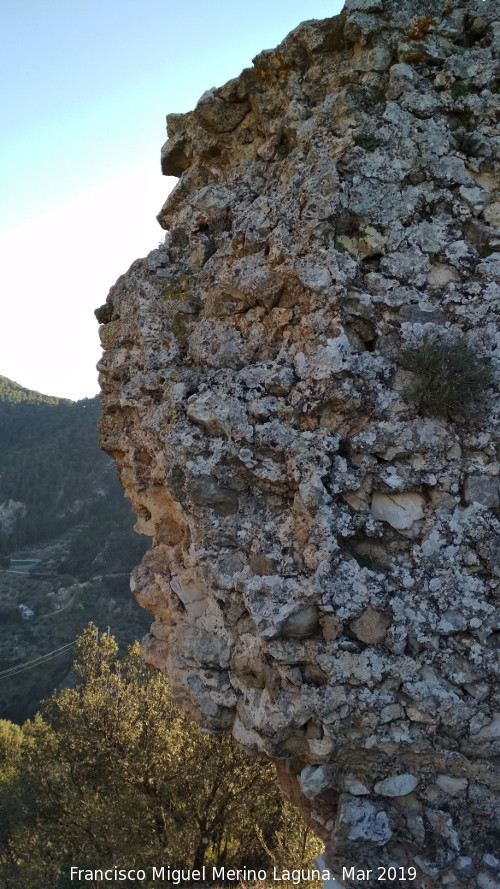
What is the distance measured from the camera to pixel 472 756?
264cm

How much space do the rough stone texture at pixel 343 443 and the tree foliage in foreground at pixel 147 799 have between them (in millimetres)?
4448

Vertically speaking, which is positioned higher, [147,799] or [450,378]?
[450,378]

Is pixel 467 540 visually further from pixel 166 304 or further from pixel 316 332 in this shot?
pixel 166 304

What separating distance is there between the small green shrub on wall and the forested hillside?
84.2ft

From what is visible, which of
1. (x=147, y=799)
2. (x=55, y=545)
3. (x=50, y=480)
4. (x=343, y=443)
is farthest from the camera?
(x=50, y=480)

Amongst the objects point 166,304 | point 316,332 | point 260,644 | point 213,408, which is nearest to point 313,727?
point 260,644

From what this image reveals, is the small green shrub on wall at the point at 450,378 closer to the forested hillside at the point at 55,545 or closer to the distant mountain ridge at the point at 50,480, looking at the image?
the forested hillside at the point at 55,545

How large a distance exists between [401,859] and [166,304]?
3.41 metres

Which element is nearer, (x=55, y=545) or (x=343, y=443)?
(x=343, y=443)

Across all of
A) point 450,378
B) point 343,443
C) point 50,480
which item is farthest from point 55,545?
point 450,378

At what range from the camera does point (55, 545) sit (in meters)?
39.0

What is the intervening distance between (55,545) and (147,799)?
34.0 m

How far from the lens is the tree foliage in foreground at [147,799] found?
725cm

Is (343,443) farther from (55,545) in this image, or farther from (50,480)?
(50,480)
